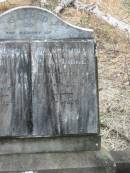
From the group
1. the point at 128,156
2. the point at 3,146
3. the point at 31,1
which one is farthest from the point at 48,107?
the point at 31,1

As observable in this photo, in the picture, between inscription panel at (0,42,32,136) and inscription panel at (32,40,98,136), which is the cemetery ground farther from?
inscription panel at (0,42,32,136)

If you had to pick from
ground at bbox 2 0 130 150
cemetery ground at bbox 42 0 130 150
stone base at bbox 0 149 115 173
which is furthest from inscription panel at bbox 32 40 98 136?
ground at bbox 2 0 130 150

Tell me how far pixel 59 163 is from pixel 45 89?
583 mm

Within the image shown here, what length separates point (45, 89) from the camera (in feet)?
→ 14.0

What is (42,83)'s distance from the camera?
4.25 meters

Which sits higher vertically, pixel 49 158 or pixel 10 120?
pixel 10 120

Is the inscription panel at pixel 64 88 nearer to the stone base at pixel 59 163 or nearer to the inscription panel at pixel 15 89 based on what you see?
the inscription panel at pixel 15 89

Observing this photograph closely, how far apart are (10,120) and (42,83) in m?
0.38

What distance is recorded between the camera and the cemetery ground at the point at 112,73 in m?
5.66

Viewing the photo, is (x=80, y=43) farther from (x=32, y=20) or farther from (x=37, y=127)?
(x=37, y=127)

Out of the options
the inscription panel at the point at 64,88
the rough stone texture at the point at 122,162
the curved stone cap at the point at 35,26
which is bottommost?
the rough stone texture at the point at 122,162

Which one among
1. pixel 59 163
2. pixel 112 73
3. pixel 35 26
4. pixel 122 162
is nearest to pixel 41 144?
pixel 59 163

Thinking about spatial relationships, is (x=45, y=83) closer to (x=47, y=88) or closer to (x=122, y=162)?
(x=47, y=88)

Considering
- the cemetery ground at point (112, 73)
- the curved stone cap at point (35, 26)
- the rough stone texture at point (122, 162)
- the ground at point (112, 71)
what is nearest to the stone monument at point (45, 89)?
the curved stone cap at point (35, 26)
